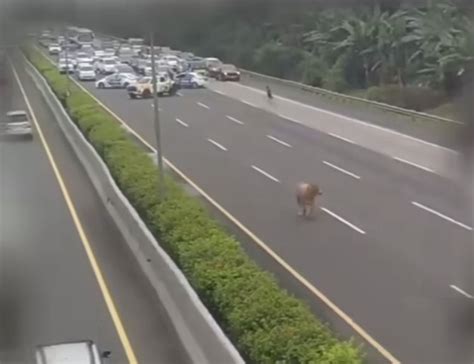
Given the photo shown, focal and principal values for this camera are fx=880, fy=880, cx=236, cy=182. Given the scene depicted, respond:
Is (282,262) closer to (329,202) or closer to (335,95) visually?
(329,202)

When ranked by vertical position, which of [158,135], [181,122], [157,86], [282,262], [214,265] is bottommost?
[282,262]

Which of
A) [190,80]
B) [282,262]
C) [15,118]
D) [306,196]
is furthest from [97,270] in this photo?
[15,118]

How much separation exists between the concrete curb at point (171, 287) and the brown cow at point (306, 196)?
61 cm

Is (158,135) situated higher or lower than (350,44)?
lower

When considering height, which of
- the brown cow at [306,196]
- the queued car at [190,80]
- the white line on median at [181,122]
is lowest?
the brown cow at [306,196]

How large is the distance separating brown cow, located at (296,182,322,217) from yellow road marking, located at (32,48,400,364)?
0.74ft

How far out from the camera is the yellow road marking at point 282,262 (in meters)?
2.68

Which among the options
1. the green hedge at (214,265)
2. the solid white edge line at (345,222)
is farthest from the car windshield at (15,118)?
the solid white edge line at (345,222)

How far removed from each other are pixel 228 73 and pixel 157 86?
0.80 metres

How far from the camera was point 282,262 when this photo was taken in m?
3.49

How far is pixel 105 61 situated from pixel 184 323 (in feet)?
5.20

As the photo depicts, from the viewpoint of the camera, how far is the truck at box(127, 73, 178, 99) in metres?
1.67

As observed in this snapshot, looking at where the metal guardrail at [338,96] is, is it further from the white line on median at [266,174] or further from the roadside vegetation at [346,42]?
the white line on median at [266,174]

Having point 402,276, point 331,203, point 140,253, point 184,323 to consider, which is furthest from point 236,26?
point 331,203
